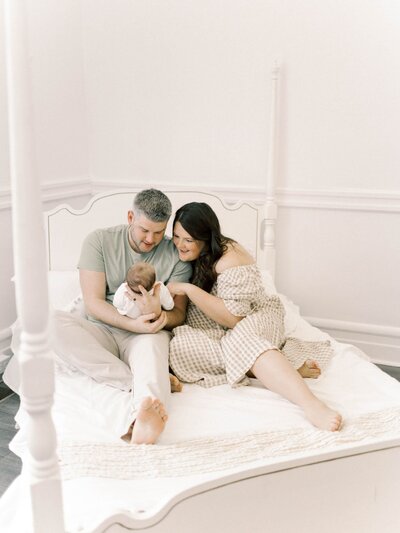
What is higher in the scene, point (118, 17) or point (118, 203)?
Result: point (118, 17)

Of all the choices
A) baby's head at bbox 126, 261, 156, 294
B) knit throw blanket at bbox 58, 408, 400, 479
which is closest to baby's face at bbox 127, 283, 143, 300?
baby's head at bbox 126, 261, 156, 294

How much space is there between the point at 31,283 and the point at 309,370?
3.94 ft

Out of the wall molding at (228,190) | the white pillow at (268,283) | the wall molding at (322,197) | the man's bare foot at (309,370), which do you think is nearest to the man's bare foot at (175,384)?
the man's bare foot at (309,370)

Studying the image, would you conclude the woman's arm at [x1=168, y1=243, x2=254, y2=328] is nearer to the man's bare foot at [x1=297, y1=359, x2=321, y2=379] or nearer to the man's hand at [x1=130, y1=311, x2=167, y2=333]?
the man's hand at [x1=130, y1=311, x2=167, y2=333]

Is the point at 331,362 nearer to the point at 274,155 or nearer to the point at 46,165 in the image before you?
the point at 274,155

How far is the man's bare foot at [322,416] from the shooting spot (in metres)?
1.59

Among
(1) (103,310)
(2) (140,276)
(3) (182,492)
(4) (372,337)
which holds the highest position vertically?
(2) (140,276)

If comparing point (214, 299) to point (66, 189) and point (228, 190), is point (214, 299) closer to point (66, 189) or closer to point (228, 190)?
point (228, 190)

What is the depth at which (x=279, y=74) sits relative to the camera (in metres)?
2.82

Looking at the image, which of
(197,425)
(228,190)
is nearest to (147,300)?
(197,425)

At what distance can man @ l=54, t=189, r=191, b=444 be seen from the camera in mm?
1858

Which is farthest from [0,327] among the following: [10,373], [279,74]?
[279,74]

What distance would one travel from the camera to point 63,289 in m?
2.27

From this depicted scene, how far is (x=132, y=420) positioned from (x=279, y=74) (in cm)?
193
